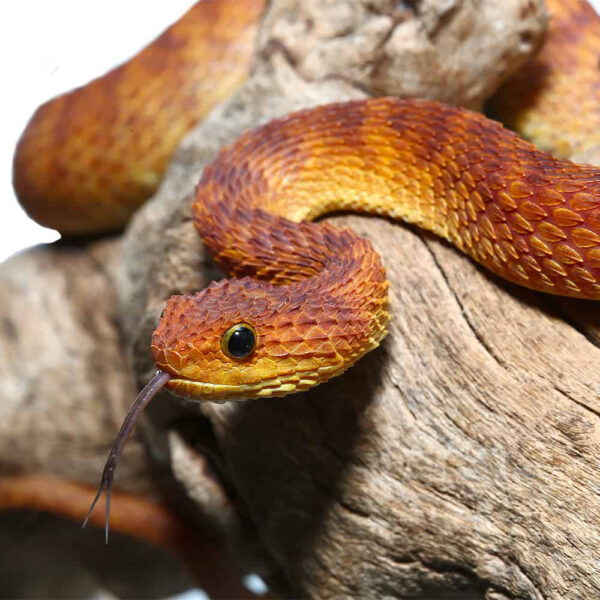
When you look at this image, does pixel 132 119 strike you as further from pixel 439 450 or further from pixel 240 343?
pixel 439 450

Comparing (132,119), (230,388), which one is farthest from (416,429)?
(132,119)

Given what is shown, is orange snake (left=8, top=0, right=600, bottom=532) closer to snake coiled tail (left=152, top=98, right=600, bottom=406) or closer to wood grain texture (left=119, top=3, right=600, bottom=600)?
snake coiled tail (left=152, top=98, right=600, bottom=406)

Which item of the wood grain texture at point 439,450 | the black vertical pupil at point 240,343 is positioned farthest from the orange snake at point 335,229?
the wood grain texture at point 439,450

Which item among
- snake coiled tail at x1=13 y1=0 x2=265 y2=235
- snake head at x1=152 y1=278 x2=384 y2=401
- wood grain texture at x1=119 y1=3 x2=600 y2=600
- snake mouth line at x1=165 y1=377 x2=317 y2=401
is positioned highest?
snake coiled tail at x1=13 y1=0 x2=265 y2=235

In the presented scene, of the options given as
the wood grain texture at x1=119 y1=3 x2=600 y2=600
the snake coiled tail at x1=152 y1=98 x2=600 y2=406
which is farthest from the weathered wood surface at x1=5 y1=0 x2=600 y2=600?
the snake coiled tail at x1=152 y1=98 x2=600 y2=406

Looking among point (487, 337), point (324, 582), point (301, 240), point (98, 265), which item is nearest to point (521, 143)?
point (487, 337)

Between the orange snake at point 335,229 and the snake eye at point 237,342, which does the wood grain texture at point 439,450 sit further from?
the snake eye at point 237,342
